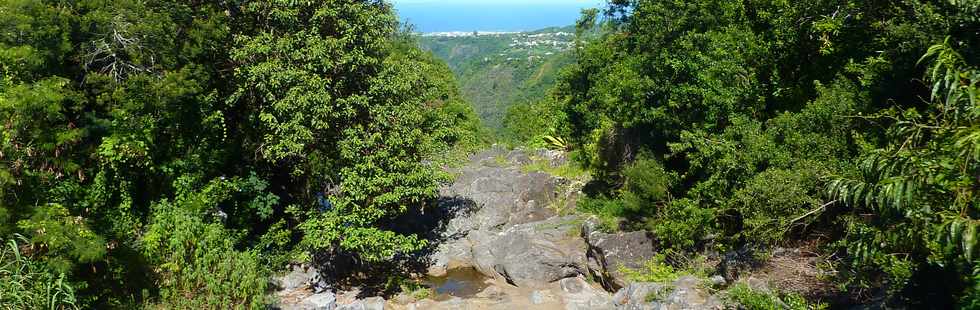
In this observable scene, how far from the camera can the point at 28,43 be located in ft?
28.0

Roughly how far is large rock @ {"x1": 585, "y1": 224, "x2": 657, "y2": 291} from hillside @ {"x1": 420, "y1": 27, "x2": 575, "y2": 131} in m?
45.2

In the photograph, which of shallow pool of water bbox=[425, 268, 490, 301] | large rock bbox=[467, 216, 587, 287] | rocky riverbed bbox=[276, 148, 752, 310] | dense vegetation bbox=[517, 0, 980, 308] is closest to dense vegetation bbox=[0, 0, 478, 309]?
rocky riverbed bbox=[276, 148, 752, 310]

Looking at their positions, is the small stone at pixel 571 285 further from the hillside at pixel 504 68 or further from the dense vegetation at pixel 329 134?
the hillside at pixel 504 68

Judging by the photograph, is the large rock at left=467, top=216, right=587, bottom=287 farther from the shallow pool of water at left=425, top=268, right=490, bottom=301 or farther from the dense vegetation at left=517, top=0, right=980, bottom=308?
the dense vegetation at left=517, top=0, right=980, bottom=308

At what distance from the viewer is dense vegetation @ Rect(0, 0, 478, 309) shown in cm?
797

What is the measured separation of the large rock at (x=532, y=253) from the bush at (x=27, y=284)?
846cm

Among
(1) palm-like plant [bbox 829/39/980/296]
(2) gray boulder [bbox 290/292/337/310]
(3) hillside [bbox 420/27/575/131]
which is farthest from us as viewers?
(3) hillside [bbox 420/27/575/131]

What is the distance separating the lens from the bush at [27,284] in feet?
22.2

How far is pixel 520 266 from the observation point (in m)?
13.7

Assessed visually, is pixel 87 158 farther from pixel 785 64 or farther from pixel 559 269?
pixel 785 64

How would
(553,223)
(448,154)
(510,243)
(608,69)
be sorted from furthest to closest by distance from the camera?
1. (608,69)
2. (553,223)
3. (510,243)
4. (448,154)

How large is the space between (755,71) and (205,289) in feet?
33.6

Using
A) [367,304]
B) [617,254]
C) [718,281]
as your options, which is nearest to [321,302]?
[367,304]

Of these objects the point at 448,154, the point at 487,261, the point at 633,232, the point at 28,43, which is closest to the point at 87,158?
the point at 28,43
